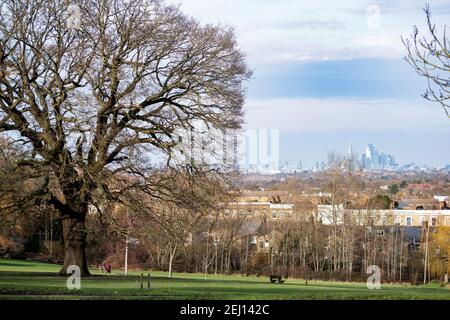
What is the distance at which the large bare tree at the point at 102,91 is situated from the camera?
1056 inches

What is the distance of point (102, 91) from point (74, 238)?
6.23 m

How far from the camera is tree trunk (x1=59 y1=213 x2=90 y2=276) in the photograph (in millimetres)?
29516

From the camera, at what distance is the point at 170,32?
1105 inches

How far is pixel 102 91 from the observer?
28.3 meters

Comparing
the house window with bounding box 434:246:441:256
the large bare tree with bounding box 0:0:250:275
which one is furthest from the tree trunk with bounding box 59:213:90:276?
the house window with bounding box 434:246:441:256

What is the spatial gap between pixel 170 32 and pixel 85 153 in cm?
576

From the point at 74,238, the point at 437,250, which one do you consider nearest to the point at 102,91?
the point at 74,238

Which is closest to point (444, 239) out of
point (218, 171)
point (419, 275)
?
point (419, 275)

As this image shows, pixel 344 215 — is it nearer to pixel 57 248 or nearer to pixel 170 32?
pixel 57 248

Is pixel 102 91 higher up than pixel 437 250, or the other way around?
pixel 102 91

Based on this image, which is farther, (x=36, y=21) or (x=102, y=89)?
(x=102, y=89)

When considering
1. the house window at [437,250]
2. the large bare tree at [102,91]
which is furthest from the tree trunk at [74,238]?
the house window at [437,250]

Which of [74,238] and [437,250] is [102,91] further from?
[437,250]

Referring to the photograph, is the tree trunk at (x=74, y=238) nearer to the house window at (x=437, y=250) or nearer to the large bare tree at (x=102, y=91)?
the large bare tree at (x=102, y=91)
